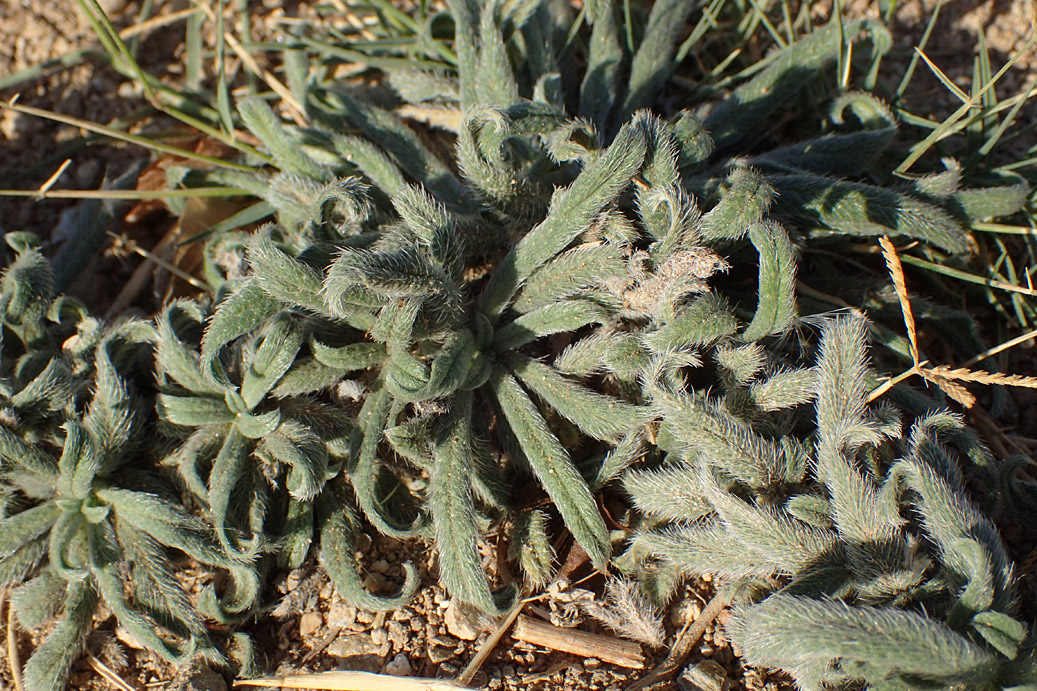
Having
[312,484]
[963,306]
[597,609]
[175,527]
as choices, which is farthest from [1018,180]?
[175,527]

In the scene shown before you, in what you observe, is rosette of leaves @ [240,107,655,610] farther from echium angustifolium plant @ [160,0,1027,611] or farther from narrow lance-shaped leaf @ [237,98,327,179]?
narrow lance-shaped leaf @ [237,98,327,179]

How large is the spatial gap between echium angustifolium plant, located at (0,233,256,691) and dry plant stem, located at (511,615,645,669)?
73 cm

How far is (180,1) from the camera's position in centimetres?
337

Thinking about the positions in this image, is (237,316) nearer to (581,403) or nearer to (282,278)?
(282,278)

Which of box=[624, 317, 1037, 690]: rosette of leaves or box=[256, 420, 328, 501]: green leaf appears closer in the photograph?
box=[624, 317, 1037, 690]: rosette of leaves

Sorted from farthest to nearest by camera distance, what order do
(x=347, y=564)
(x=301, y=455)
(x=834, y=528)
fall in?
(x=347, y=564) → (x=301, y=455) → (x=834, y=528)

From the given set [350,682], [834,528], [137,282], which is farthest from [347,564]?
[137,282]

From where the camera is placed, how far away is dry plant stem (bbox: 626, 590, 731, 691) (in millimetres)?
1966

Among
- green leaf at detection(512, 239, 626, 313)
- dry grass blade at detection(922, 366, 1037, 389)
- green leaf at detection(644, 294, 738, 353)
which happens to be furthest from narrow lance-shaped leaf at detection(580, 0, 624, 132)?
dry grass blade at detection(922, 366, 1037, 389)

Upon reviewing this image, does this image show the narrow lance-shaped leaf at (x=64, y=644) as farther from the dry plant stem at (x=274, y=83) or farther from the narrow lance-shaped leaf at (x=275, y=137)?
the dry plant stem at (x=274, y=83)

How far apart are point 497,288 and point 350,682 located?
1103 mm

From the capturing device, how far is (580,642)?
2031 mm

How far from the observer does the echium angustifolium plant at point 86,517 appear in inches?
79.6

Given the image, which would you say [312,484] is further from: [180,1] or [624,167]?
[180,1]
